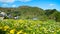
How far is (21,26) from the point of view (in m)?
7.07

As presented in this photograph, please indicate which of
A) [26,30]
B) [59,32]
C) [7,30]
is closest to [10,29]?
[7,30]

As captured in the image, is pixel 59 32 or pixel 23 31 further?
A: pixel 59 32

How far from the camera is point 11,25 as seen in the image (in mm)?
7059

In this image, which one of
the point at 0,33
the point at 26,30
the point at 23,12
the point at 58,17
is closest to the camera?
the point at 0,33

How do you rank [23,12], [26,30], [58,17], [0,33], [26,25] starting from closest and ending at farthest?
[0,33] → [26,30] → [26,25] → [23,12] → [58,17]

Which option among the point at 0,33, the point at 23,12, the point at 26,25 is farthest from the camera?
the point at 23,12

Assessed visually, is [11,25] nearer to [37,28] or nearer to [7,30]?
[7,30]

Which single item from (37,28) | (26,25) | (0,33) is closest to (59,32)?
(37,28)

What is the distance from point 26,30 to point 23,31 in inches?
6.3

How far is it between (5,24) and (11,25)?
0.80ft

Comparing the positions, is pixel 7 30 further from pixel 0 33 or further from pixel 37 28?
pixel 37 28

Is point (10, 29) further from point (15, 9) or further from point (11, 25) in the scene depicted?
point (15, 9)

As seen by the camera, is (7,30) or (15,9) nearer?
(7,30)

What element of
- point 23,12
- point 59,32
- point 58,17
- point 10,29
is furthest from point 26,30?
point 58,17
